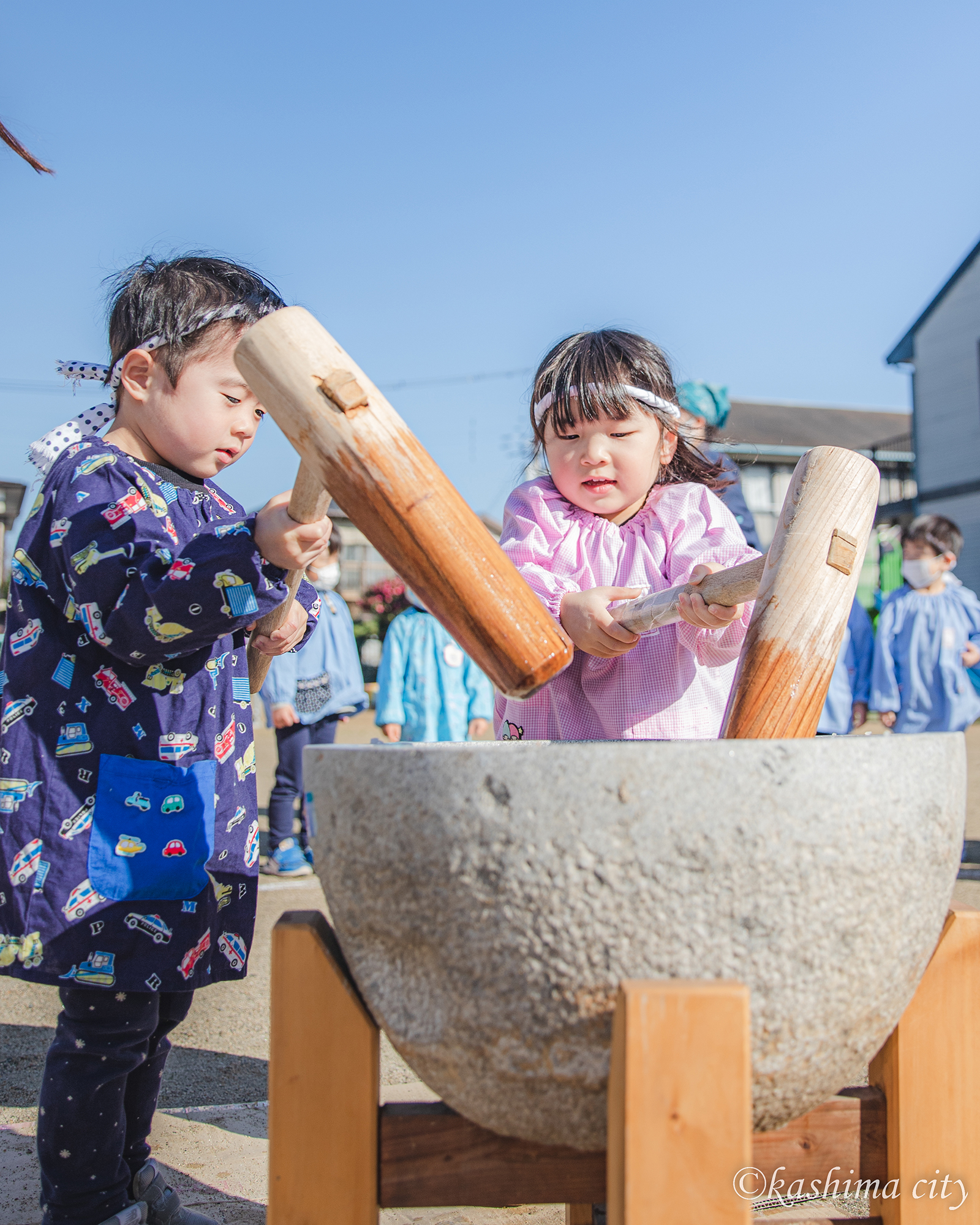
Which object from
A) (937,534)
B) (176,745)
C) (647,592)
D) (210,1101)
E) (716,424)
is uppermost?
(716,424)

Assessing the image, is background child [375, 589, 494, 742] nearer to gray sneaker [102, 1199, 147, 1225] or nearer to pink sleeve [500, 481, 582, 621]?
pink sleeve [500, 481, 582, 621]

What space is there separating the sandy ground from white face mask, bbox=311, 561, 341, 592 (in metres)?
2.26

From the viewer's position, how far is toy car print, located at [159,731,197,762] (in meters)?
1.50

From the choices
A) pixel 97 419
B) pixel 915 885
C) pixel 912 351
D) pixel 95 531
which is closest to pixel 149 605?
pixel 95 531

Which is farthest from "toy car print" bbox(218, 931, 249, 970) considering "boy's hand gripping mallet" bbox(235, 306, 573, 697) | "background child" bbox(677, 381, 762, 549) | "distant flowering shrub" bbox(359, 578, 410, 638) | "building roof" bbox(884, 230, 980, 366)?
"building roof" bbox(884, 230, 980, 366)

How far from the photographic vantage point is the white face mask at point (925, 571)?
5.00 meters

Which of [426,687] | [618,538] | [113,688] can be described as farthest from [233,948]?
[426,687]

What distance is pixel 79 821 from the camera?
143cm

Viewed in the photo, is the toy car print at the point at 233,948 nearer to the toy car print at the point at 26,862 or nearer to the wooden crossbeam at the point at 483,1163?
the toy car print at the point at 26,862

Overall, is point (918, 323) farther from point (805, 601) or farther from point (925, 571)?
point (805, 601)

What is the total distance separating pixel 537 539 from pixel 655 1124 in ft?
3.80

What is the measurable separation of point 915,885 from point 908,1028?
0.23 m

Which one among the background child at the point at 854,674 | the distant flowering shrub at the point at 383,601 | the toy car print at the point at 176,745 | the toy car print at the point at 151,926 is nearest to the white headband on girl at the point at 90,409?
the toy car print at the point at 176,745

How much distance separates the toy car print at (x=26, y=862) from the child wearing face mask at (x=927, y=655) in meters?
4.11
